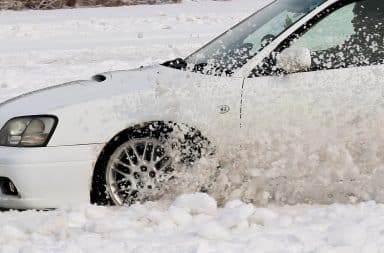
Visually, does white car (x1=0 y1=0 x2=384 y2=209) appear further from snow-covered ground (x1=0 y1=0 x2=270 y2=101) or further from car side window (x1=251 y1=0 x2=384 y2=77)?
snow-covered ground (x1=0 y1=0 x2=270 y2=101)

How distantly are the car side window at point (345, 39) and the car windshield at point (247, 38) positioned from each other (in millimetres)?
150

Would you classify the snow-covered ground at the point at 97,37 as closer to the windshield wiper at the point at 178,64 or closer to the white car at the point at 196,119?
the windshield wiper at the point at 178,64

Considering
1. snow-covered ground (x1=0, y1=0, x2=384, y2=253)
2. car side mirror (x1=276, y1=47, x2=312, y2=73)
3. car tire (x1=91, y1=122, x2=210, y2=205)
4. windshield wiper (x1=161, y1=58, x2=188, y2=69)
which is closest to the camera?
snow-covered ground (x1=0, y1=0, x2=384, y2=253)

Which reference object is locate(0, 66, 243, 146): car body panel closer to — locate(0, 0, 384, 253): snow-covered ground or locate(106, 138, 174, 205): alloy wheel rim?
locate(106, 138, 174, 205): alloy wheel rim

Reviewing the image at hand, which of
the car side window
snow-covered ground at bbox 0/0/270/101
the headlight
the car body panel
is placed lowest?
the headlight

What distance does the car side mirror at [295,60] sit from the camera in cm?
536

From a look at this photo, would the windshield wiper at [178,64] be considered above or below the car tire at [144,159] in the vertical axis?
above

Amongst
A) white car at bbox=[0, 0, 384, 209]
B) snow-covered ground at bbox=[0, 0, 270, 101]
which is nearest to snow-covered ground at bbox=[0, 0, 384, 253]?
white car at bbox=[0, 0, 384, 209]

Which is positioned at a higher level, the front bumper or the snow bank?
the front bumper

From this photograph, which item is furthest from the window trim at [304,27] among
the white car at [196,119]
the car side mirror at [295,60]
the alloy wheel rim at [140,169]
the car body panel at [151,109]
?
the alloy wheel rim at [140,169]

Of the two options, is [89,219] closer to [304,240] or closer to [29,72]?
[304,240]

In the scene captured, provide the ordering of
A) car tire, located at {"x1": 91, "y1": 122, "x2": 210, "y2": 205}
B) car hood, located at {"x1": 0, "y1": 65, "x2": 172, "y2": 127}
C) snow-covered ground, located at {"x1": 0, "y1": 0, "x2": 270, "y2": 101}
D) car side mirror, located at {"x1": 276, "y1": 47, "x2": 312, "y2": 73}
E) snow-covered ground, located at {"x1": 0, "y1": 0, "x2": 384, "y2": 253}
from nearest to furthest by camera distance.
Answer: snow-covered ground, located at {"x1": 0, "y1": 0, "x2": 384, "y2": 253} < car side mirror, located at {"x1": 276, "y1": 47, "x2": 312, "y2": 73} < car tire, located at {"x1": 91, "y1": 122, "x2": 210, "y2": 205} < car hood, located at {"x1": 0, "y1": 65, "x2": 172, "y2": 127} < snow-covered ground, located at {"x1": 0, "y1": 0, "x2": 270, "y2": 101}

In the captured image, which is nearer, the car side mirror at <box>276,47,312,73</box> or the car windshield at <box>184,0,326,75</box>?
the car side mirror at <box>276,47,312,73</box>

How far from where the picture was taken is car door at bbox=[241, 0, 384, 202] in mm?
5426
